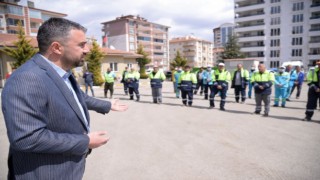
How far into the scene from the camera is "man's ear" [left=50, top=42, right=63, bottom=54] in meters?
1.58

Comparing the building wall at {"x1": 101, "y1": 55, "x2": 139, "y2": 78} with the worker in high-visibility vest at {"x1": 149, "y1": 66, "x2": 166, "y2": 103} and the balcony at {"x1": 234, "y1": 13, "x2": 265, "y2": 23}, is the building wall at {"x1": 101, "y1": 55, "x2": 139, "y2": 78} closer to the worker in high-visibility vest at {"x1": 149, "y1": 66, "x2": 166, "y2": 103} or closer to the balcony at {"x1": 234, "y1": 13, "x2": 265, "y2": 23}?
the worker in high-visibility vest at {"x1": 149, "y1": 66, "x2": 166, "y2": 103}

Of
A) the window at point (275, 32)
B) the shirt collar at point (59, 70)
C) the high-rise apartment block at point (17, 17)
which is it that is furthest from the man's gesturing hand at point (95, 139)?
the window at point (275, 32)

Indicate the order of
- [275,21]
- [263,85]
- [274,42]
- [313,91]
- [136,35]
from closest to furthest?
1. [313,91]
2. [263,85]
3. [275,21]
4. [274,42]
5. [136,35]

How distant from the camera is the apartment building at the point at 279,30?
50.2m

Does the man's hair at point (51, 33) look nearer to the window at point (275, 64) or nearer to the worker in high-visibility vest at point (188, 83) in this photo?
the worker in high-visibility vest at point (188, 83)

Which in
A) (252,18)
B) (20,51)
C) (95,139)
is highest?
(252,18)

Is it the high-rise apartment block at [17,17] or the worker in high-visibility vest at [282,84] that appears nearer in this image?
the worker in high-visibility vest at [282,84]

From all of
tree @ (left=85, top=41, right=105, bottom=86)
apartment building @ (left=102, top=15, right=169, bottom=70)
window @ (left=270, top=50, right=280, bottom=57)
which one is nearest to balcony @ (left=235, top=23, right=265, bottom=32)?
window @ (left=270, top=50, right=280, bottom=57)

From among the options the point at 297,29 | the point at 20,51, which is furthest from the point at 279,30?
the point at 20,51

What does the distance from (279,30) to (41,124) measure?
6385 cm

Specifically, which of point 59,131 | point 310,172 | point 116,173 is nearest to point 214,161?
point 310,172

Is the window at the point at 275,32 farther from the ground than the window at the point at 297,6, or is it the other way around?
the window at the point at 297,6

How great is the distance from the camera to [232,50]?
184 ft

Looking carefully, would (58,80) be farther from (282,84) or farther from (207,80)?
(207,80)
